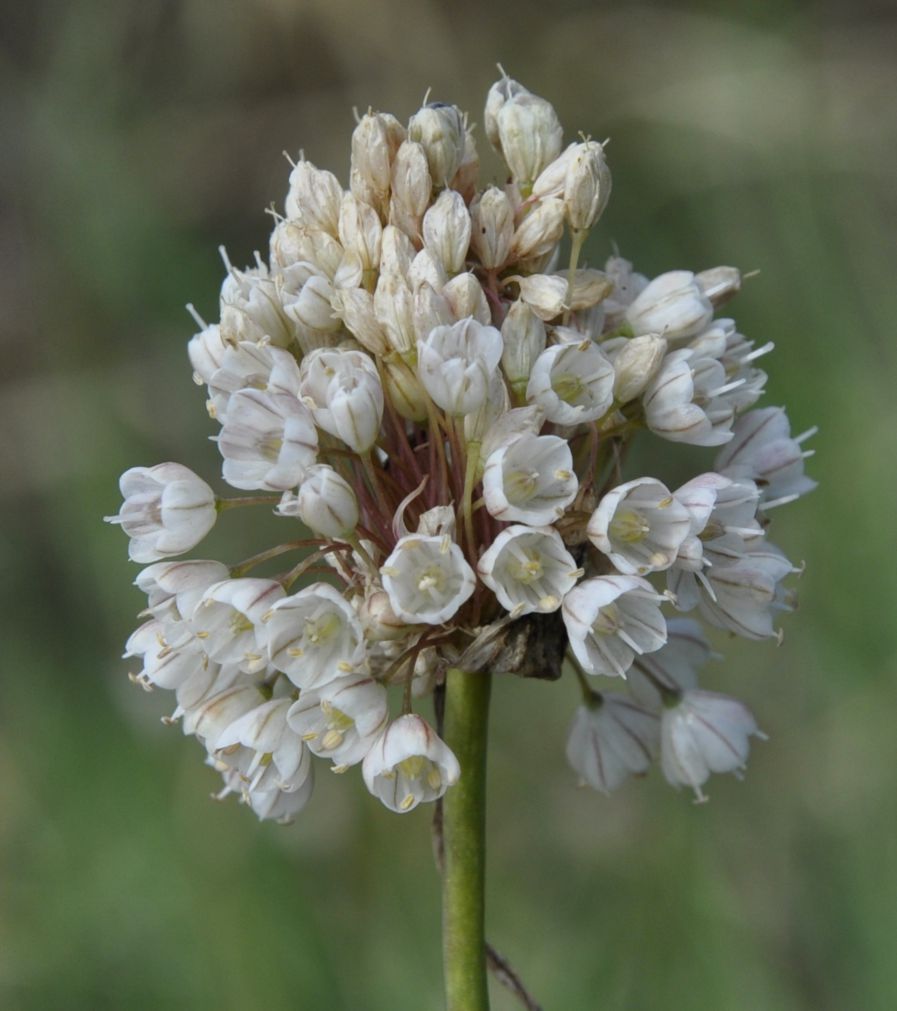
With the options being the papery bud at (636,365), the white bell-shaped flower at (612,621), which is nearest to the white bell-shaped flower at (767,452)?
the papery bud at (636,365)

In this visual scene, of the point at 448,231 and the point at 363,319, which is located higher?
the point at 448,231

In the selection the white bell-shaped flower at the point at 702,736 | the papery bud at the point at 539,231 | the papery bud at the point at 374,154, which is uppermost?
the papery bud at the point at 374,154

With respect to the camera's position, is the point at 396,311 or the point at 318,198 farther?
the point at 318,198

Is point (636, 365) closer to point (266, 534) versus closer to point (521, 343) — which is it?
point (521, 343)

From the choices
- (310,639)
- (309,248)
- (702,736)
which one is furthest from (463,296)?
(702,736)

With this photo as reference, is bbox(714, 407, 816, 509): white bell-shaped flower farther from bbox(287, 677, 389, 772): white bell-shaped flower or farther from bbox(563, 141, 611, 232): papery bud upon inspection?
bbox(287, 677, 389, 772): white bell-shaped flower

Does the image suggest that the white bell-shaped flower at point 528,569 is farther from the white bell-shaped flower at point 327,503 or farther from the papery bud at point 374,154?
the papery bud at point 374,154

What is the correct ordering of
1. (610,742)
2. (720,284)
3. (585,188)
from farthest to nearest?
1. (610,742)
2. (720,284)
3. (585,188)
